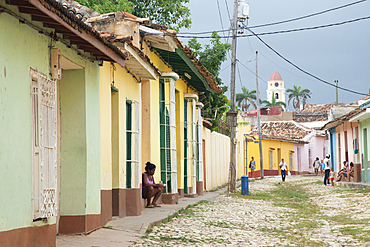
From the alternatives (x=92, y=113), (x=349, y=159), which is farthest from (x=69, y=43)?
(x=349, y=159)

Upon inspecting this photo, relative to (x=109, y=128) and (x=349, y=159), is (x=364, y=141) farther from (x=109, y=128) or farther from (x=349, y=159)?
(x=109, y=128)

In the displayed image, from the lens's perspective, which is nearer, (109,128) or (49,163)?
(49,163)

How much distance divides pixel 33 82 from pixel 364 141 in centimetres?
1934

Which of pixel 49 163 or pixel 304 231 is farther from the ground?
pixel 49 163

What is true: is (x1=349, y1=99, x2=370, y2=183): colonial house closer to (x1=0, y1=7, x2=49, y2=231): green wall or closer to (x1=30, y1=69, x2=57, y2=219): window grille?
(x1=30, y1=69, x2=57, y2=219): window grille

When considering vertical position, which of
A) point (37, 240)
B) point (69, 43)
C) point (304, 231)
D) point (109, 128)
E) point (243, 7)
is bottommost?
point (304, 231)

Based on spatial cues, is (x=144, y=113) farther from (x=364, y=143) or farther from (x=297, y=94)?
(x=297, y=94)

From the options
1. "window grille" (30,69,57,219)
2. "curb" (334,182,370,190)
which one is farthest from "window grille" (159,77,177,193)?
"curb" (334,182,370,190)

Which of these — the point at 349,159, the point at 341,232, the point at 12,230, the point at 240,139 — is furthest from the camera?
the point at 240,139

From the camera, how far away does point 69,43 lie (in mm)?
6566

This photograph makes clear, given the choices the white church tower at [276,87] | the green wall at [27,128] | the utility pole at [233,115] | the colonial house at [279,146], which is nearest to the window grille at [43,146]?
the green wall at [27,128]

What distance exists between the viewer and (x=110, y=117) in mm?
8438

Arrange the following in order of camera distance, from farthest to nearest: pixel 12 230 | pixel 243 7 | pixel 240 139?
pixel 240 139 → pixel 243 7 → pixel 12 230

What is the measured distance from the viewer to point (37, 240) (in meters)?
5.25
